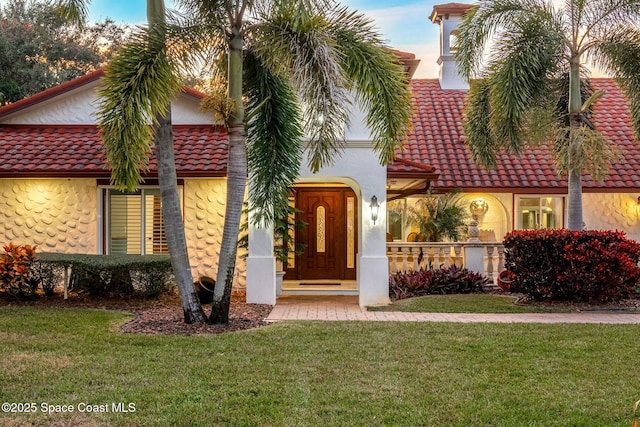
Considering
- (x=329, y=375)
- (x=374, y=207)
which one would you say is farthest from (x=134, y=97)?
(x=374, y=207)

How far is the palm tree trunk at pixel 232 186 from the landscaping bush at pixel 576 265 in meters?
5.90

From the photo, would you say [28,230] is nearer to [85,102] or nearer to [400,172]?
[85,102]

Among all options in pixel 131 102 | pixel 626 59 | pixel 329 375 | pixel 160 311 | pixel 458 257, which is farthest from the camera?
pixel 458 257

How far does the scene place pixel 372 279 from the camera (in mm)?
12570

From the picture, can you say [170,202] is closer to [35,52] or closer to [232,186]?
[232,186]

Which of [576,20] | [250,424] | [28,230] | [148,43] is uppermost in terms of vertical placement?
[576,20]

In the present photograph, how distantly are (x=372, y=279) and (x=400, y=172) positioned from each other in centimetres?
263

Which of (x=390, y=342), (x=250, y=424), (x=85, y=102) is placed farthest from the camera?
(x=85, y=102)

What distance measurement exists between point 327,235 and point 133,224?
17.2ft

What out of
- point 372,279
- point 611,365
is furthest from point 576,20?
point 611,365

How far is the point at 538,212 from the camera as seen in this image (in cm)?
1692

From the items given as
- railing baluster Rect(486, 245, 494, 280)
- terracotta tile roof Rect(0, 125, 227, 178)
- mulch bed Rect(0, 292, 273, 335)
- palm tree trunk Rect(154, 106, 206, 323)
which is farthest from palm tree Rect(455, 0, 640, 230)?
palm tree trunk Rect(154, 106, 206, 323)

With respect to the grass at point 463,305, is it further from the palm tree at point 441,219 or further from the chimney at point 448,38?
the chimney at point 448,38

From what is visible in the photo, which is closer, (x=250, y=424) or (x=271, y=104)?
(x=250, y=424)
